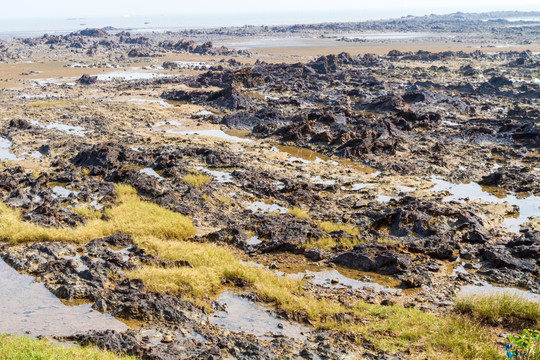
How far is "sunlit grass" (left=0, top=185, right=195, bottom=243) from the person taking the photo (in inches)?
521

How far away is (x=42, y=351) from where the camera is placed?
7.65m

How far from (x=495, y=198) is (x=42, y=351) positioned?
52.1 feet

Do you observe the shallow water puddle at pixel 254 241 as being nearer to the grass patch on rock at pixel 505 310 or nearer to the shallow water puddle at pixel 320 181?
the shallow water puddle at pixel 320 181

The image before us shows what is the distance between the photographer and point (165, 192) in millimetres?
16531

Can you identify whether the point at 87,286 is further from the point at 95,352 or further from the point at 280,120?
the point at 280,120

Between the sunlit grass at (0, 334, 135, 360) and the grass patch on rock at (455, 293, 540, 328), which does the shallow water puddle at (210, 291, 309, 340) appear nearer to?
the sunlit grass at (0, 334, 135, 360)

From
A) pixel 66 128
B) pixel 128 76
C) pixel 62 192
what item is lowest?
pixel 62 192

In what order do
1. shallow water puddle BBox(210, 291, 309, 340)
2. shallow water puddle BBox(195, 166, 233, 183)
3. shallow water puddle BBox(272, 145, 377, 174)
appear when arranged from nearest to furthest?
shallow water puddle BBox(210, 291, 309, 340)
shallow water puddle BBox(195, 166, 233, 183)
shallow water puddle BBox(272, 145, 377, 174)

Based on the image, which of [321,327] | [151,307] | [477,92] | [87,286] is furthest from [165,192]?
[477,92]

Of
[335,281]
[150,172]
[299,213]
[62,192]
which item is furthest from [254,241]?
[62,192]

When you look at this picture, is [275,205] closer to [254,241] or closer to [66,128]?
[254,241]

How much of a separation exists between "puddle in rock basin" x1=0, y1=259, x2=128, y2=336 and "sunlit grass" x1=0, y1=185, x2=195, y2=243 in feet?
7.81

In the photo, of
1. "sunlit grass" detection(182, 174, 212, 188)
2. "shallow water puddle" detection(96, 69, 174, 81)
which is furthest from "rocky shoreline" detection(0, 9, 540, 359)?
"shallow water puddle" detection(96, 69, 174, 81)

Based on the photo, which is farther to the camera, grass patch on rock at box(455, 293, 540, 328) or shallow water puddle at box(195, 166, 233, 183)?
shallow water puddle at box(195, 166, 233, 183)
